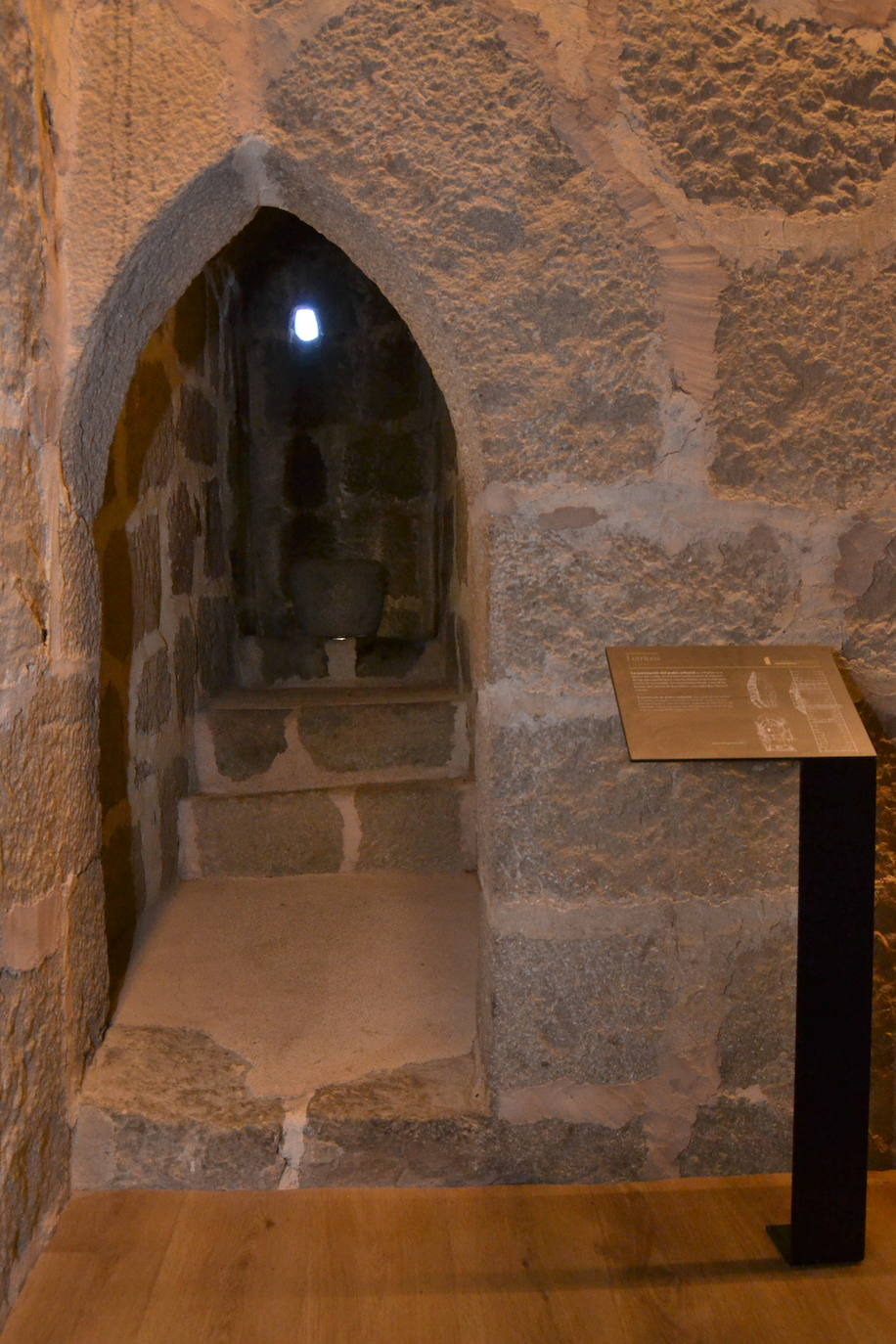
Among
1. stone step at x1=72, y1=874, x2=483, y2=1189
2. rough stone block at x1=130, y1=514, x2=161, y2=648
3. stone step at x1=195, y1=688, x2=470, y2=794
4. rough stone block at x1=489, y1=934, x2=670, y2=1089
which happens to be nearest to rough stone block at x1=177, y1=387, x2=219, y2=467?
rough stone block at x1=130, y1=514, x2=161, y2=648

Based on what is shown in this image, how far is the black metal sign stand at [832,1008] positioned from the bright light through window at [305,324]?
2.72m

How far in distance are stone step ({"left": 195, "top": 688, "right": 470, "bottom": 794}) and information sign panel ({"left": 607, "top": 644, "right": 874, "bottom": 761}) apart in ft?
4.16

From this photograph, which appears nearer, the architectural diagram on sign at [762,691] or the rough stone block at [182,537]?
the architectural diagram on sign at [762,691]

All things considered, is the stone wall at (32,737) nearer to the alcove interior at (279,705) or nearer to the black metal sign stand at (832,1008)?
the alcove interior at (279,705)

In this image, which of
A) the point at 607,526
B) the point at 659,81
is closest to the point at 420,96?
the point at 659,81

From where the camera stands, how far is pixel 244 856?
2.33 metres

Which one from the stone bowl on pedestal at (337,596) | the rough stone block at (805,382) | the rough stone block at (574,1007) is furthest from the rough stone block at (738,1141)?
the stone bowl on pedestal at (337,596)

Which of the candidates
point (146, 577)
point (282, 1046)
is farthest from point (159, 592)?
point (282, 1046)

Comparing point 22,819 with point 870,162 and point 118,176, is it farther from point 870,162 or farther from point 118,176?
point 870,162

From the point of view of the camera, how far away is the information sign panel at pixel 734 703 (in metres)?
1.16

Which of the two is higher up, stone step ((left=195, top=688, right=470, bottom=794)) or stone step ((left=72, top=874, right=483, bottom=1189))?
stone step ((left=195, top=688, right=470, bottom=794))

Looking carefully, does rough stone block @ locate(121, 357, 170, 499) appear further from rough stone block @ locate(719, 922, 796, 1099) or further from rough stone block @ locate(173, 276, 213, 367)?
rough stone block @ locate(719, 922, 796, 1099)

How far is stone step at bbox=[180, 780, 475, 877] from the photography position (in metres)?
2.32

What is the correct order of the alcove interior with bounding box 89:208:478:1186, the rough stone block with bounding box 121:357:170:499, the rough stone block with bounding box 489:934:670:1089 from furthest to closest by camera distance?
1. the rough stone block with bounding box 121:357:170:499
2. the alcove interior with bounding box 89:208:478:1186
3. the rough stone block with bounding box 489:934:670:1089
